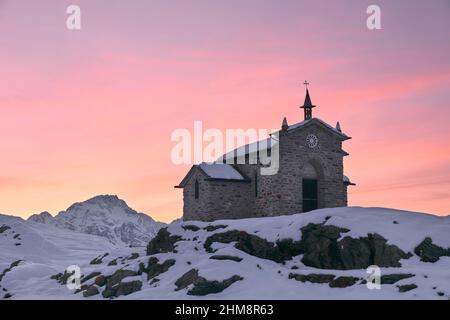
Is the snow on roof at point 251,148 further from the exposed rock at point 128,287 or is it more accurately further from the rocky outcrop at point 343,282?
the rocky outcrop at point 343,282

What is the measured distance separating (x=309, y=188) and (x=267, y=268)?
1352cm

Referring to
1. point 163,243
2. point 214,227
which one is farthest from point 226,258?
point 163,243

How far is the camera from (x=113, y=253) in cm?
4434

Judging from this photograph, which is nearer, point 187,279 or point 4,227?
A: point 187,279

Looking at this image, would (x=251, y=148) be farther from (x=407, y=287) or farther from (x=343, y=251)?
(x=407, y=287)

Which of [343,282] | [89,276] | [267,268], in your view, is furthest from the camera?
[89,276]

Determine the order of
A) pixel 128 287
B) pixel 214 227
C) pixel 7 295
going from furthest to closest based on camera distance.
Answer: pixel 214 227 → pixel 7 295 → pixel 128 287

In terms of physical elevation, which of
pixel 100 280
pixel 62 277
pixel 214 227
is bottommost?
pixel 62 277

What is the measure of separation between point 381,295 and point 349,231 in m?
8.09

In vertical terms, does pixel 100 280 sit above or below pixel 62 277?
above

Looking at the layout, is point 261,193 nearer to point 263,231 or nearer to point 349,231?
point 263,231

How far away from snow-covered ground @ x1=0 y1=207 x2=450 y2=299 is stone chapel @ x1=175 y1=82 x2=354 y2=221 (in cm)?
508

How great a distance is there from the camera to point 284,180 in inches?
1596
